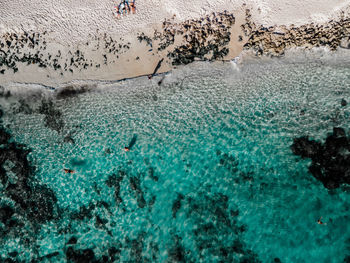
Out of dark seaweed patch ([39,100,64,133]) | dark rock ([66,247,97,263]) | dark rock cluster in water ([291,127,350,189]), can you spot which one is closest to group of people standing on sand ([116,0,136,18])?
dark seaweed patch ([39,100,64,133])

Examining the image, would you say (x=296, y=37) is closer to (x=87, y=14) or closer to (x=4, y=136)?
(x=87, y=14)

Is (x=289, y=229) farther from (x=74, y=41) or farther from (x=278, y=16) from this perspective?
(x=74, y=41)

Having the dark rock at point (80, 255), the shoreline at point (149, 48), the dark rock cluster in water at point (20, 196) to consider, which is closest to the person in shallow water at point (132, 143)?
the shoreline at point (149, 48)

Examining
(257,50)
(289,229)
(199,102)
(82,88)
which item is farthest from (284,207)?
(82,88)

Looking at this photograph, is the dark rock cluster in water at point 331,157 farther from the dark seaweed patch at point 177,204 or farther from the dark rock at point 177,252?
the dark rock at point 177,252

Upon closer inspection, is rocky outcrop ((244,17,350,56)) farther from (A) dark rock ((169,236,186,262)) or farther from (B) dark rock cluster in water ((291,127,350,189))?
(A) dark rock ((169,236,186,262))
